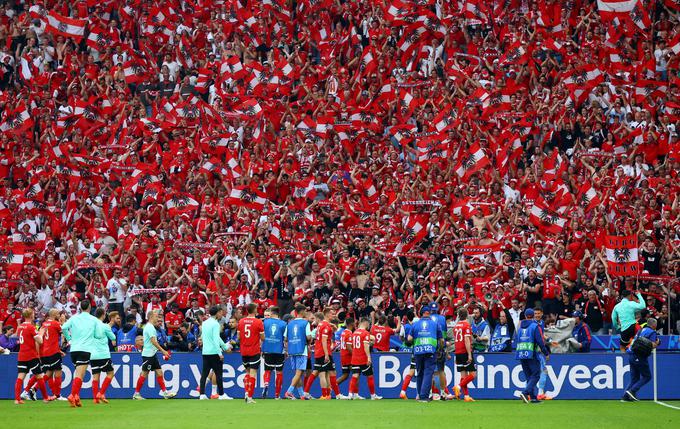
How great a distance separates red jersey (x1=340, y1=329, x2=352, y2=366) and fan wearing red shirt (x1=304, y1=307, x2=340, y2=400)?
0.24m

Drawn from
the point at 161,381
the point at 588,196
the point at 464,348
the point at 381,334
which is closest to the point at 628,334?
the point at 464,348

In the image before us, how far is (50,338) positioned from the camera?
23.5 m

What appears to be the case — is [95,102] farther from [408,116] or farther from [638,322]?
[638,322]

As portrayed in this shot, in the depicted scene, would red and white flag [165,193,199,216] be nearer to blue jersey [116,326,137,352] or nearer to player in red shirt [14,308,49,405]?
blue jersey [116,326,137,352]

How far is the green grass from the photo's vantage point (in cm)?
1819

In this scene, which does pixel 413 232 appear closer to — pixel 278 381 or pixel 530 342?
pixel 278 381

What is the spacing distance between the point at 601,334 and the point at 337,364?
5950 mm

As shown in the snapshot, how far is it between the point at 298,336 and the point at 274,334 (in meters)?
0.55

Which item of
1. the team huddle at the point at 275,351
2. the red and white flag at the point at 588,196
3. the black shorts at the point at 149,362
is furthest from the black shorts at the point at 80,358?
the red and white flag at the point at 588,196

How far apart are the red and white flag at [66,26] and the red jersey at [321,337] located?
60.4ft

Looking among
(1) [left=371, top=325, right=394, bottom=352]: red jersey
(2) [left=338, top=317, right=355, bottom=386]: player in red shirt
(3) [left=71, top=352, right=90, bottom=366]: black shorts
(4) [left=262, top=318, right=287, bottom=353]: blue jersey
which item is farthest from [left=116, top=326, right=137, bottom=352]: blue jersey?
(1) [left=371, top=325, right=394, bottom=352]: red jersey

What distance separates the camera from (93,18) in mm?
38750

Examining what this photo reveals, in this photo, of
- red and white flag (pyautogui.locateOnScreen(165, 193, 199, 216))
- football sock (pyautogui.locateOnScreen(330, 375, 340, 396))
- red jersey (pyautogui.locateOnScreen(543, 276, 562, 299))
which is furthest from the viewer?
red and white flag (pyautogui.locateOnScreen(165, 193, 199, 216))

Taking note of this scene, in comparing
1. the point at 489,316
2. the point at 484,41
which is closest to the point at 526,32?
the point at 484,41
